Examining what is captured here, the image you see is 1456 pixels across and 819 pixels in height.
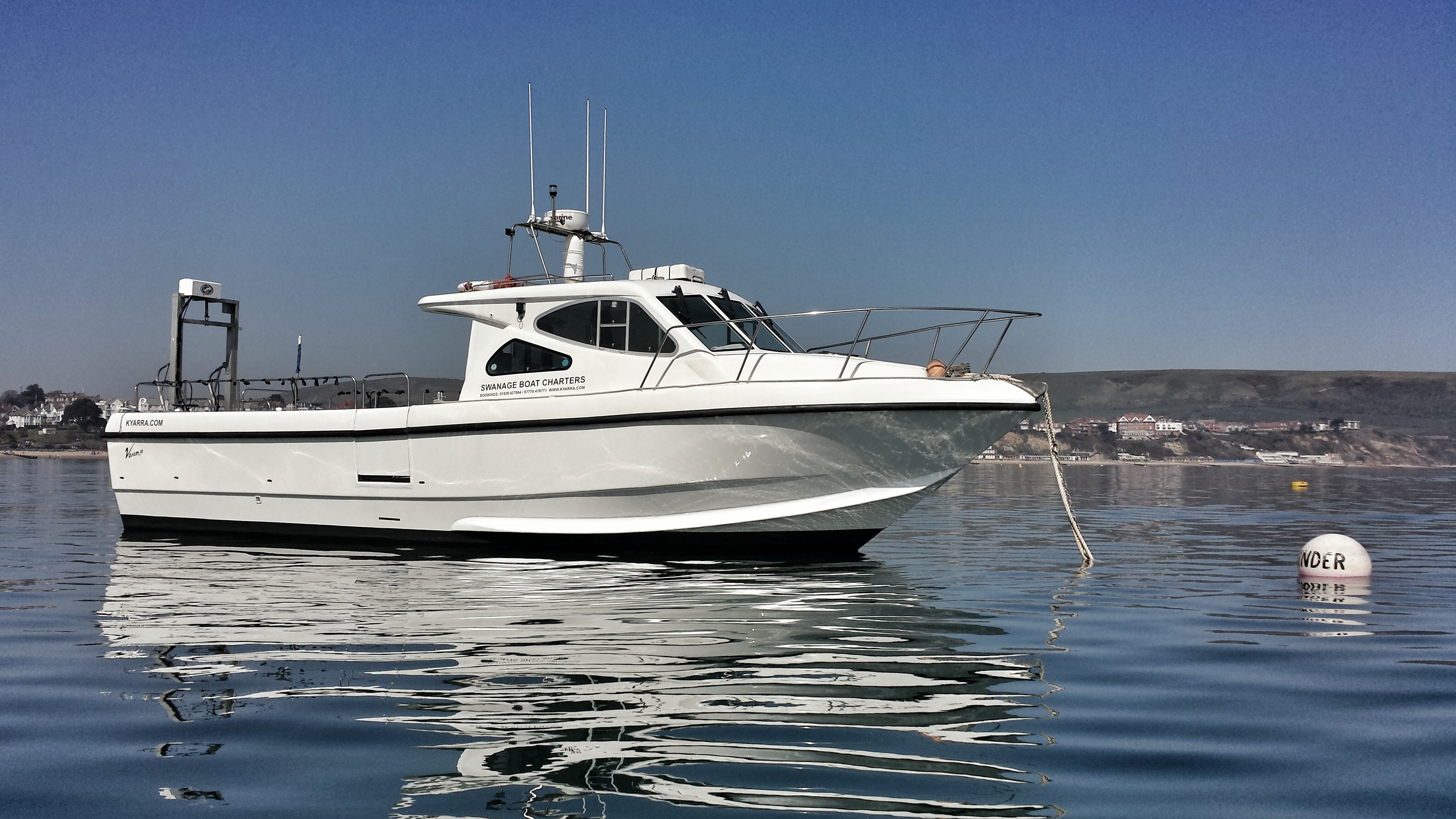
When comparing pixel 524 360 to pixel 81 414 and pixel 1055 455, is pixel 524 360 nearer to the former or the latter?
pixel 1055 455

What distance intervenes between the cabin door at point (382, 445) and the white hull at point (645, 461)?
0.02 meters

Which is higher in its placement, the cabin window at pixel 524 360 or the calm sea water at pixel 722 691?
the cabin window at pixel 524 360

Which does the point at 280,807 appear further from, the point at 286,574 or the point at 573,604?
the point at 286,574

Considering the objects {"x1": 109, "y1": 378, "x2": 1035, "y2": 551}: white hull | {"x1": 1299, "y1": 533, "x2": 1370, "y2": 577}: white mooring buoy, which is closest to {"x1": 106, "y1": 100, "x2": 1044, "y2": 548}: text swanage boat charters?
{"x1": 109, "y1": 378, "x2": 1035, "y2": 551}: white hull

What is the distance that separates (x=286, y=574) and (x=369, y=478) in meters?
2.63

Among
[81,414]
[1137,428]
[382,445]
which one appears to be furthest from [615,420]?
[1137,428]

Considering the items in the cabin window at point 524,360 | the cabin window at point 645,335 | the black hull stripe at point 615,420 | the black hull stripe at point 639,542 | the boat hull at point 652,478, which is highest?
the cabin window at point 645,335

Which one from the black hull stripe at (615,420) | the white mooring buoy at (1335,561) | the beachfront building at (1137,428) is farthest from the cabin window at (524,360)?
the beachfront building at (1137,428)

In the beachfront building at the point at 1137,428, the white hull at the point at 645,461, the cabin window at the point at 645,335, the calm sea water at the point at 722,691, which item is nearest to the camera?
the calm sea water at the point at 722,691

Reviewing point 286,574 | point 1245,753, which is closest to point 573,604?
point 286,574

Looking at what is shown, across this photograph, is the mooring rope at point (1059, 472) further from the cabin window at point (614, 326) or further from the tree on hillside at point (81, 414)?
the tree on hillside at point (81, 414)

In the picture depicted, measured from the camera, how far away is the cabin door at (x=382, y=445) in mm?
10781

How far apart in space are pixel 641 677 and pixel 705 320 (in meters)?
5.80

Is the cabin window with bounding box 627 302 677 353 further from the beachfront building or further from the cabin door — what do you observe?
the beachfront building
